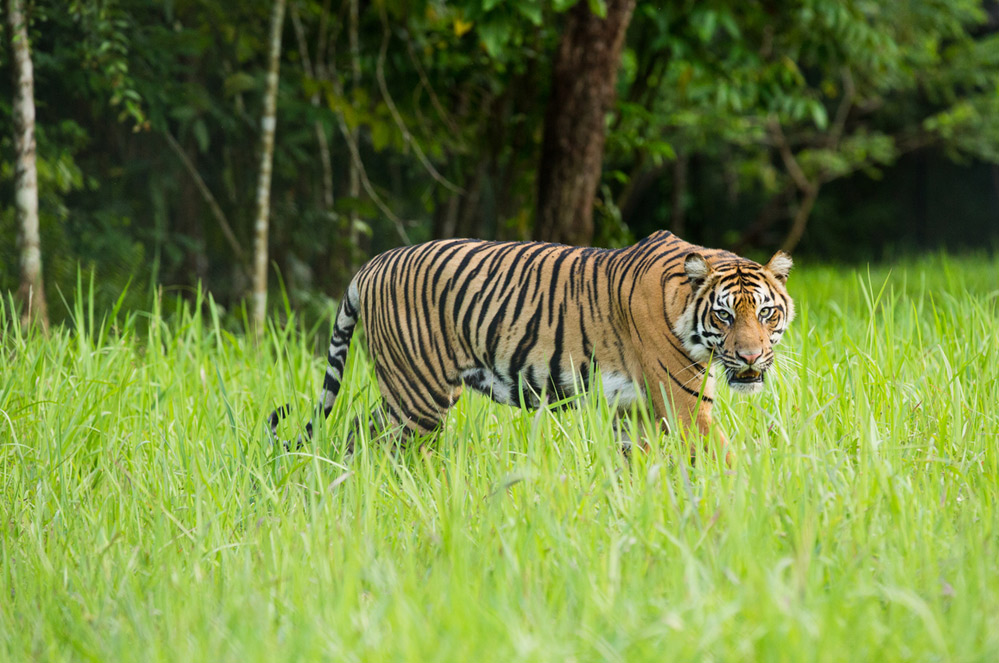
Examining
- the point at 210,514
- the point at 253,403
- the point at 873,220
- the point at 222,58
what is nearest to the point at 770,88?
the point at 222,58

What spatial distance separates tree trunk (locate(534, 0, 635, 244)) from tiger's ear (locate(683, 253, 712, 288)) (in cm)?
297

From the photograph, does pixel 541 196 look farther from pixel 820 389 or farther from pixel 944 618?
pixel 944 618

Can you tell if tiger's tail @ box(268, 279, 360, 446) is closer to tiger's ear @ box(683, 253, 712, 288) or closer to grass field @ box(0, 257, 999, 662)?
grass field @ box(0, 257, 999, 662)

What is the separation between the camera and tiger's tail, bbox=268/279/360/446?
11.1 feet

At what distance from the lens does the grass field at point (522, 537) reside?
71.4 inches

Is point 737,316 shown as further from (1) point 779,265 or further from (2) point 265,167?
(2) point 265,167

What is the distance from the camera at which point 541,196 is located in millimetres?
5922

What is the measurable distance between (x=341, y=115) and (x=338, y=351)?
9.59ft

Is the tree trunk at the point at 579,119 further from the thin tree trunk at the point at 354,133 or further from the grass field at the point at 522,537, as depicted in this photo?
the grass field at the point at 522,537

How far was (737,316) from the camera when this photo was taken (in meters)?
2.77

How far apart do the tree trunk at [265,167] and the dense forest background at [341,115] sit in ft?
0.53

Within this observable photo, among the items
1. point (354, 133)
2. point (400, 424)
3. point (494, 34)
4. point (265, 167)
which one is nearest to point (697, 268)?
point (400, 424)

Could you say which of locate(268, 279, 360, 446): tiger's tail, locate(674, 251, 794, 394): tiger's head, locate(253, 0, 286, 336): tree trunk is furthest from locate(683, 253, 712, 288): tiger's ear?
locate(253, 0, 286, 336): tree trunk

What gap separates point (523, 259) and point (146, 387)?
5.68 feet
